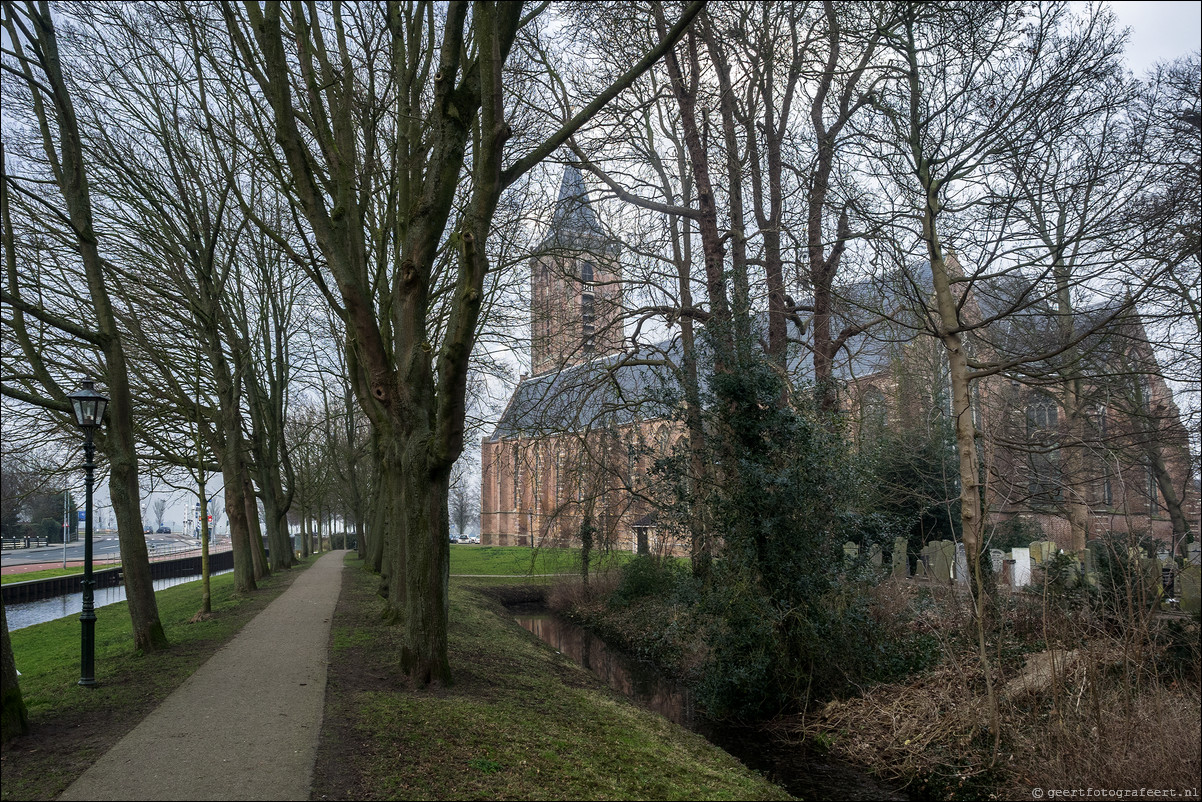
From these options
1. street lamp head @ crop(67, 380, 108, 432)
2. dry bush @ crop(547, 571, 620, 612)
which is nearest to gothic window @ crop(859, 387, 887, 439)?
dry bush @ crop(547, 571, 620, 612)

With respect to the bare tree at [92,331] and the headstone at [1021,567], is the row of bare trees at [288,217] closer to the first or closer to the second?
the bare tree at [92,331]

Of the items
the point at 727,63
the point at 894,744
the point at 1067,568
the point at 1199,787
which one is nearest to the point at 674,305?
the point at 727,63

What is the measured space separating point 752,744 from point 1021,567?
1044 centimetres

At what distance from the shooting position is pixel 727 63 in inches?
571

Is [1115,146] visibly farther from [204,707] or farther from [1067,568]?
[204,707]

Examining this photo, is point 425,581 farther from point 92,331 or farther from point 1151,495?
point 1151,495

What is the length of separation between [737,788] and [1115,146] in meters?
8.48

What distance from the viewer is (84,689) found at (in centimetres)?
813

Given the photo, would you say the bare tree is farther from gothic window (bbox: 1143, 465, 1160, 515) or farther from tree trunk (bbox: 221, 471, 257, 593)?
gothic window (bbox: 1143, 465, 1160, 515)

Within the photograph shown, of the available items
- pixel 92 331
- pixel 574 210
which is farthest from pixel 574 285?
pixel 92 331

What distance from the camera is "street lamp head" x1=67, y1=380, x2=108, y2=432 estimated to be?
9.05 meters

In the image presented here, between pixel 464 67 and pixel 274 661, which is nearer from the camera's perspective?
pixel 464 67

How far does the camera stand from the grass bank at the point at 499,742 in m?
5.70

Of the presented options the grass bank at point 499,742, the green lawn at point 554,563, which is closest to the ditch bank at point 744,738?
the grass bank at point 499,742
